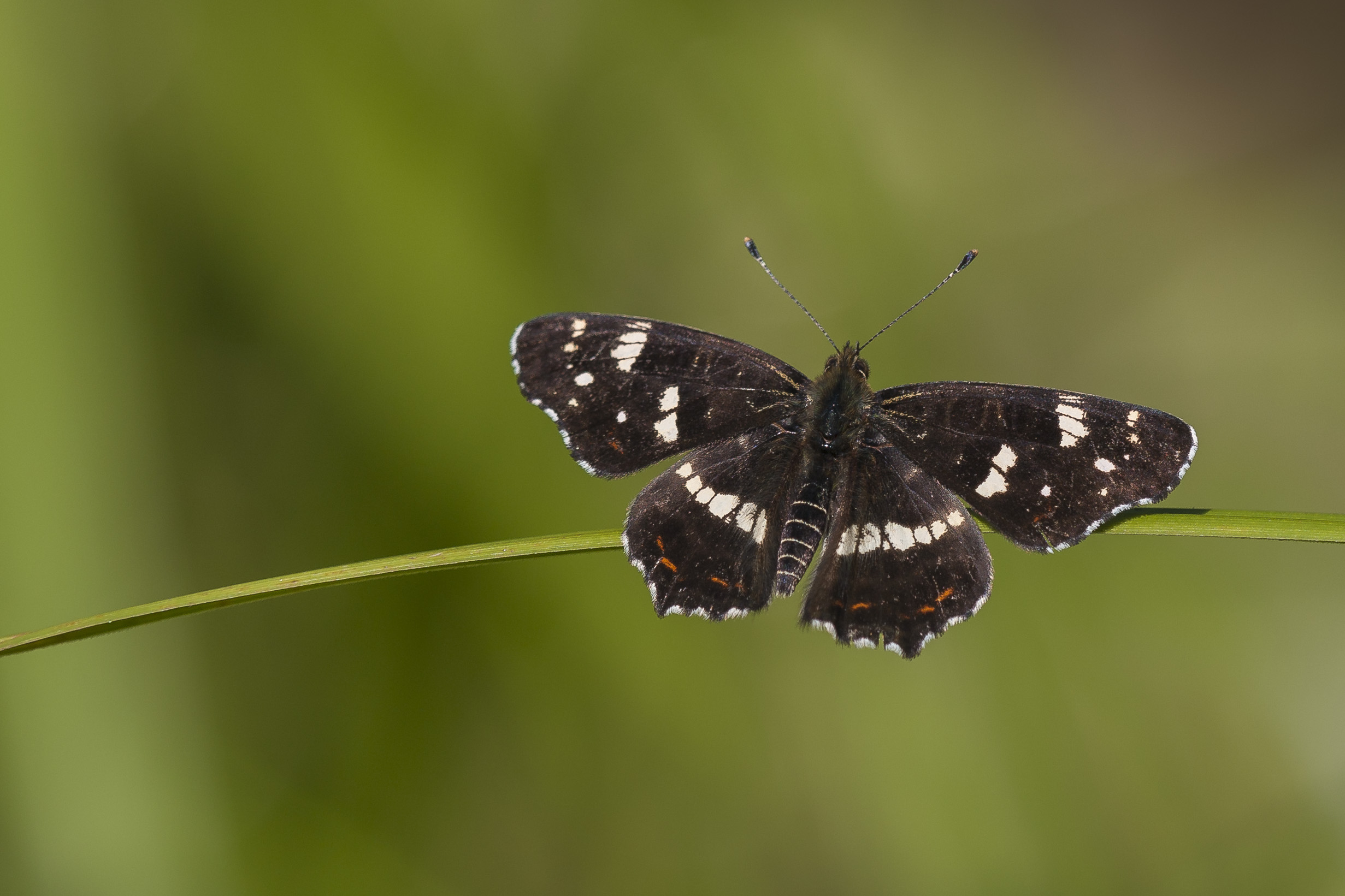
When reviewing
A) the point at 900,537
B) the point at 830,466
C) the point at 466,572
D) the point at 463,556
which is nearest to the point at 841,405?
the point at 830,466

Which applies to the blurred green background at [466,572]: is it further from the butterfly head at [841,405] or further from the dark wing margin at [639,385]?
the butterfly head at [841,405]

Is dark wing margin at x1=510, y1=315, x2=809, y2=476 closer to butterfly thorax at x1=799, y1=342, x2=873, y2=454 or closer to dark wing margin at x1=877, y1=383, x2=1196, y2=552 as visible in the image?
butterfly thorax at x1=799, y1=342, x2=873, y2=454

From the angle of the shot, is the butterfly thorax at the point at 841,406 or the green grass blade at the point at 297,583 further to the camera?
the butterfly thorax at the point at 841,406

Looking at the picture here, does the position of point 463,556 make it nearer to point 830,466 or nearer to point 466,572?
point 830,466

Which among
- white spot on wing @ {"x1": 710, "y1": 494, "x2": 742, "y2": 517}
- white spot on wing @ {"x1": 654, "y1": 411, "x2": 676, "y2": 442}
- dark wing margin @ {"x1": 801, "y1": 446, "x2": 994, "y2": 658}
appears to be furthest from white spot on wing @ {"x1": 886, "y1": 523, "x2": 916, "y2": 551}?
white spot on wing @ {"x1": 654, "y1": 411, "x2": 676, "y2": 442}

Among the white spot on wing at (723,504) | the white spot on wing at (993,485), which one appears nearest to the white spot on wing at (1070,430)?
the white spot on wing at (993,485)

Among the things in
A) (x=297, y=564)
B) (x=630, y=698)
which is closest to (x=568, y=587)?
(x=630, y=698)

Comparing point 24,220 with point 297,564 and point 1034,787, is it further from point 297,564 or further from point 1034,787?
point 1034,787
